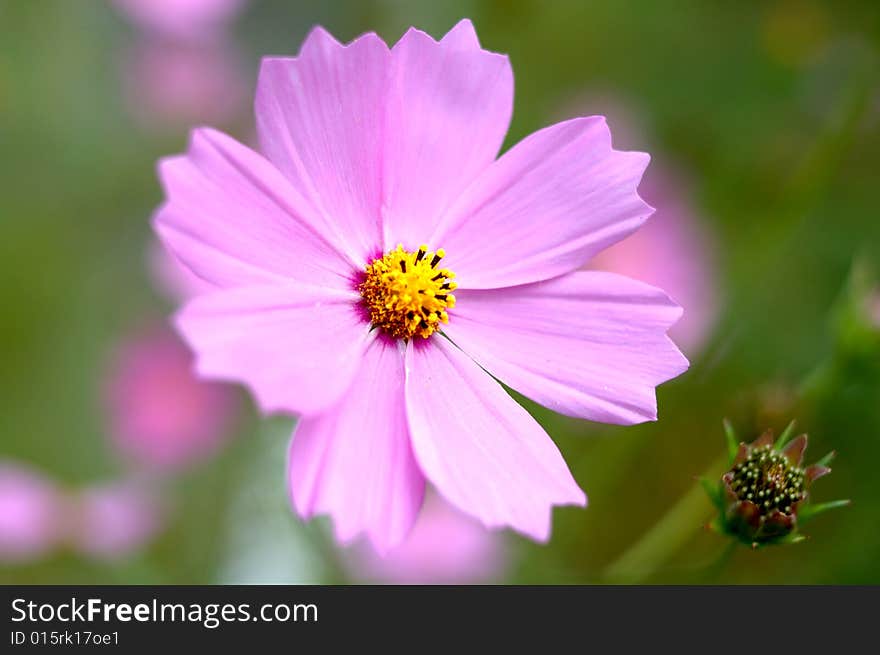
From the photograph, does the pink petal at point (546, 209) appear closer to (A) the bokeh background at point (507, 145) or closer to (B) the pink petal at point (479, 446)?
(B) the pink petal at point (479, 446)

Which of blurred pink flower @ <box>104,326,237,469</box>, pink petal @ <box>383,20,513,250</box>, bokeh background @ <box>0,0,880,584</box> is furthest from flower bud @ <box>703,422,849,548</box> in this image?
blurred pink flower @ <box>104,326,237,469</box>

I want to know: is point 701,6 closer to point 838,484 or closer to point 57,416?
point 838,484

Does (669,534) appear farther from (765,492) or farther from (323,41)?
(323,41)

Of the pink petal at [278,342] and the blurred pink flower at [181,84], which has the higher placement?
the blurred pink flower at [181,84]

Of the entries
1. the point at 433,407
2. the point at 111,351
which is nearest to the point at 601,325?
the point at 433,407

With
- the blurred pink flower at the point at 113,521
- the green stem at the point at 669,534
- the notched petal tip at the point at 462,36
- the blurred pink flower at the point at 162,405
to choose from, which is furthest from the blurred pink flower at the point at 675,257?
the notched petal tip at the point at 462,36

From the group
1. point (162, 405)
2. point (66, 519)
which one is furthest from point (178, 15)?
point (66, 519)
